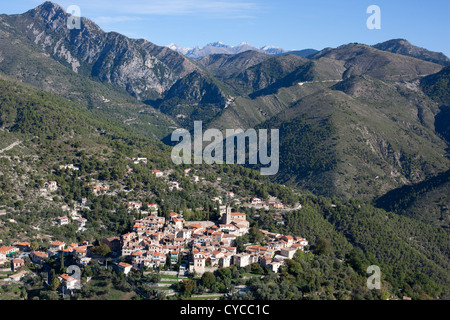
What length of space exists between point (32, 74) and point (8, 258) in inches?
5822

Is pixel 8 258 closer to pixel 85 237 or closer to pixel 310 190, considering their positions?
pixel 85 237

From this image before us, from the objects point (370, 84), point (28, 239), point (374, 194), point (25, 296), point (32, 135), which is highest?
point (370, 84)

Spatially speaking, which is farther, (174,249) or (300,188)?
(300,188)

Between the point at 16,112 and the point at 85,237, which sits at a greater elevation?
the point at 16,112

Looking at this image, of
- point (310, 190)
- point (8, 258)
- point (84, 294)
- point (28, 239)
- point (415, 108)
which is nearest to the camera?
point (84, 294)

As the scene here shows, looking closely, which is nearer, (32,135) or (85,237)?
(85,237)

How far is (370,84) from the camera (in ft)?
602

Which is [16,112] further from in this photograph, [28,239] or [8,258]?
[8,258]

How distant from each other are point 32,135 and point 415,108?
143 m

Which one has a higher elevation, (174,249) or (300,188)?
(300,188)

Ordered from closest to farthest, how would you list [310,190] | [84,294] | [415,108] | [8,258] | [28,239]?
1. [84,294]
2. [8,258]
3. [28,239]
4. [310,190]
5. [415,108]

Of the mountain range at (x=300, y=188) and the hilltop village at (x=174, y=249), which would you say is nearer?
the hilltop village at (x=174, y=249)

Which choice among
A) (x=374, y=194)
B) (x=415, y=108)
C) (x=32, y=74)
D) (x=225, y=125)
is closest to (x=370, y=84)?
(x=415, y=108)

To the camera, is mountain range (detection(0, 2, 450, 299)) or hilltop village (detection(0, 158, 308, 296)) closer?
hilltop village (detection(0, 158, 308, 296))
